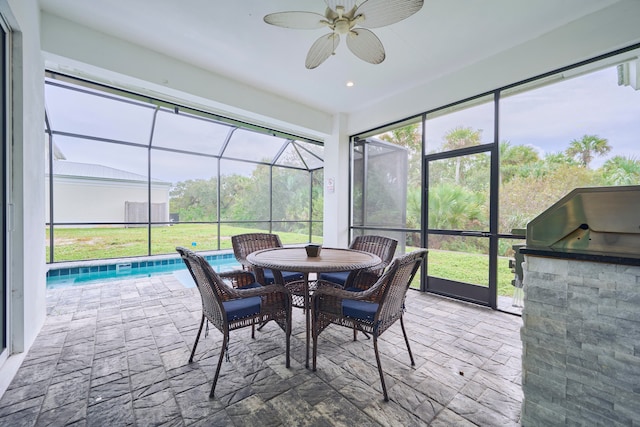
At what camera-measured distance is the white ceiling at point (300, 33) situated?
242 centimetres

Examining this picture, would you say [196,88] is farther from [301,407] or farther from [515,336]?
[515,336]

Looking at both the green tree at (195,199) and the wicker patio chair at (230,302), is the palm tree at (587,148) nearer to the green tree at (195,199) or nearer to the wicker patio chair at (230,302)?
the wicker patio chair at (230,302)

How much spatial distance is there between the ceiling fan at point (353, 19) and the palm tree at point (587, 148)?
2.32m

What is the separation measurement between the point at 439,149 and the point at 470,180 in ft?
2.15

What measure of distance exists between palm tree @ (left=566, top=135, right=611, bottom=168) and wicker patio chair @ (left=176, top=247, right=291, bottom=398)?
3330 millimetres

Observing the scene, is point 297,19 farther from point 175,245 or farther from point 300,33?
point 175,245

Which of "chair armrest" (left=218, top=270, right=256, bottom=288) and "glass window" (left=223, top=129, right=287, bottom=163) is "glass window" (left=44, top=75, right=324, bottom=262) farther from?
"chair armrest" (left=218, top=270, right=256, bottom=288)

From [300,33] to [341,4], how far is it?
103 centimetres

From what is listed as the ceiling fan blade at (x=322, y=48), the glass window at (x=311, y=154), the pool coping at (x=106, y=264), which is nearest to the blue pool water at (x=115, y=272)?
the pool coping at (x=106, y=264)

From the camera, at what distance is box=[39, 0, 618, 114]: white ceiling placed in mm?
2420

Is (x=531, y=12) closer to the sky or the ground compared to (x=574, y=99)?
closer to the sky

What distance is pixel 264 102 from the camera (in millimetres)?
4230

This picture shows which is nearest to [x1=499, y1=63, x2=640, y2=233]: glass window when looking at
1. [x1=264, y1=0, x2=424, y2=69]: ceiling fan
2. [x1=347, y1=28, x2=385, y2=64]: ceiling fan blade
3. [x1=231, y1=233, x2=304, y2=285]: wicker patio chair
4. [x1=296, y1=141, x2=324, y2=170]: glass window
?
[x1=347, y1=28, x2=385, y2=64]: ceiling fan blade

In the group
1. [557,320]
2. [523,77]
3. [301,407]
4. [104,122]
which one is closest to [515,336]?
[557,320]
